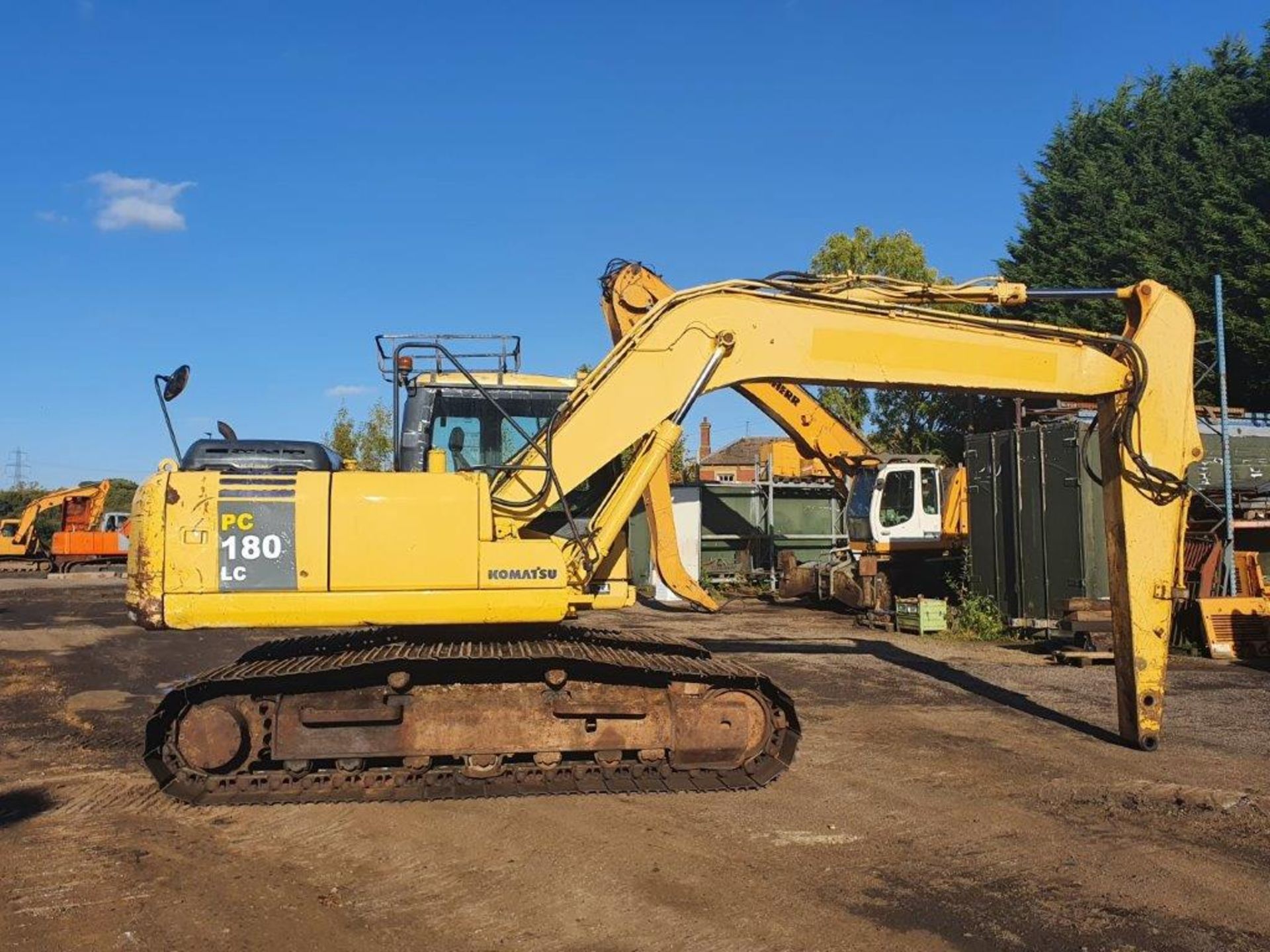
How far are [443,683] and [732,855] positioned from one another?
2.29 m

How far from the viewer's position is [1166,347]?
26.4 feet

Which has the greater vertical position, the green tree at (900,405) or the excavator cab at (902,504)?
the green tree at (900,405)

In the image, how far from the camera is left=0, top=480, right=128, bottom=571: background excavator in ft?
120

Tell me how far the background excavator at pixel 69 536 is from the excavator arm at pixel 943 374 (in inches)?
1322

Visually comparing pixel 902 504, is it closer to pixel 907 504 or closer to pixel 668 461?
pixel 907 504

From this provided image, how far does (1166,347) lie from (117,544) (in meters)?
36.8

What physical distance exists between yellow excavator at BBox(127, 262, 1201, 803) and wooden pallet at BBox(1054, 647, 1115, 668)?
181 inches

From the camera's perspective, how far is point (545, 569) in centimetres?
677

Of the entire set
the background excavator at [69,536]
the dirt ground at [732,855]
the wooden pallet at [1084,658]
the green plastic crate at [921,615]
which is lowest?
the dirt ground at [732,855]

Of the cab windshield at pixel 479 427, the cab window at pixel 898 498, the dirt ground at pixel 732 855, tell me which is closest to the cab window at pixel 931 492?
the cab window at pixel 898 498

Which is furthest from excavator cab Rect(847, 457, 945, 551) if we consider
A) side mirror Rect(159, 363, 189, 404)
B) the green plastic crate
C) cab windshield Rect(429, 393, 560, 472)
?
side mirror Rect(159, 363, 189, 404)

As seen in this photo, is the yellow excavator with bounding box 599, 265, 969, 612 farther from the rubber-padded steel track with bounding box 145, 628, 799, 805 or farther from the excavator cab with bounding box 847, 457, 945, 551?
the rubber-padded steel track with bounding box 145, 628, 799, 805

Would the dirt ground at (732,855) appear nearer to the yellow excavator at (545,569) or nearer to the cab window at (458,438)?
the yellow excavator at (545,569)

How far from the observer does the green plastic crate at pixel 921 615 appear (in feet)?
53.3
